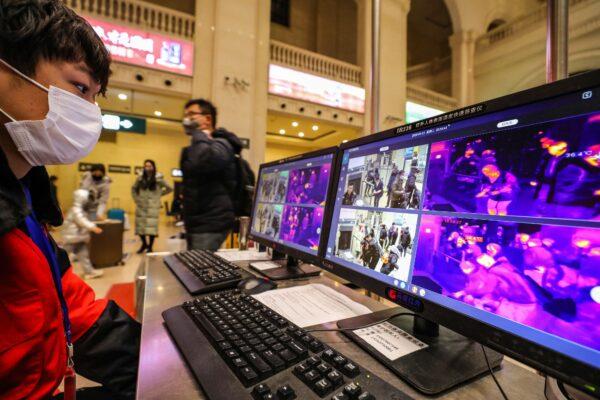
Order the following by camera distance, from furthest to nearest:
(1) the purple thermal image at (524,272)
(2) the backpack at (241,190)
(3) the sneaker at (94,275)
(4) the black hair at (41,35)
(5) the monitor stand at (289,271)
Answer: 1. (3) the sneaker at (94,275)
2. (2) the backpack at (241,190)
3. (5) the monitor stand at (289,271)
4. (4) the black hair at (41,35)
5. (1) the purple thermal image at (524,272)

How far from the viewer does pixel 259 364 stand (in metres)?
0.45

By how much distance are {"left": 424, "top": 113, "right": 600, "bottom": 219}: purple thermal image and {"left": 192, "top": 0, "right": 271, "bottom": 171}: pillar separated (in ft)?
15.7

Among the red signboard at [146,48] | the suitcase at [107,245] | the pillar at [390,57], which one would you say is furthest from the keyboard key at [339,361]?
the pillar at [390,57]

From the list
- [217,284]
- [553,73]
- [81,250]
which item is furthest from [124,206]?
[553,73]

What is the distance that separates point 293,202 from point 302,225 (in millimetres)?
120

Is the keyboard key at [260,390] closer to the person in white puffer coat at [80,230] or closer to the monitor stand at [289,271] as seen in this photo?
the monitor stand at [289,271]

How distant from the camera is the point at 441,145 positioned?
0.56 meters

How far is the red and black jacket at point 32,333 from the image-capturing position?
512 millimetres

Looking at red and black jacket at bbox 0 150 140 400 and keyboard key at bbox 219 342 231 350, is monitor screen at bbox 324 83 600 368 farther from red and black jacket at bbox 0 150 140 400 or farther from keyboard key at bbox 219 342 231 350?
red and black jacket at bbox 0 150 140 400

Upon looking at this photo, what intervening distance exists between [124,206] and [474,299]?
11.2 meters

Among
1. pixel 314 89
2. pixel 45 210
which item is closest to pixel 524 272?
pixel 45 210

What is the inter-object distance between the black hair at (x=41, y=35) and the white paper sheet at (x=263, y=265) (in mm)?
830

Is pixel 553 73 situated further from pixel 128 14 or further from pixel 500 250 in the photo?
pixel 128 14

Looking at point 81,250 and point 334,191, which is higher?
point 334,191
